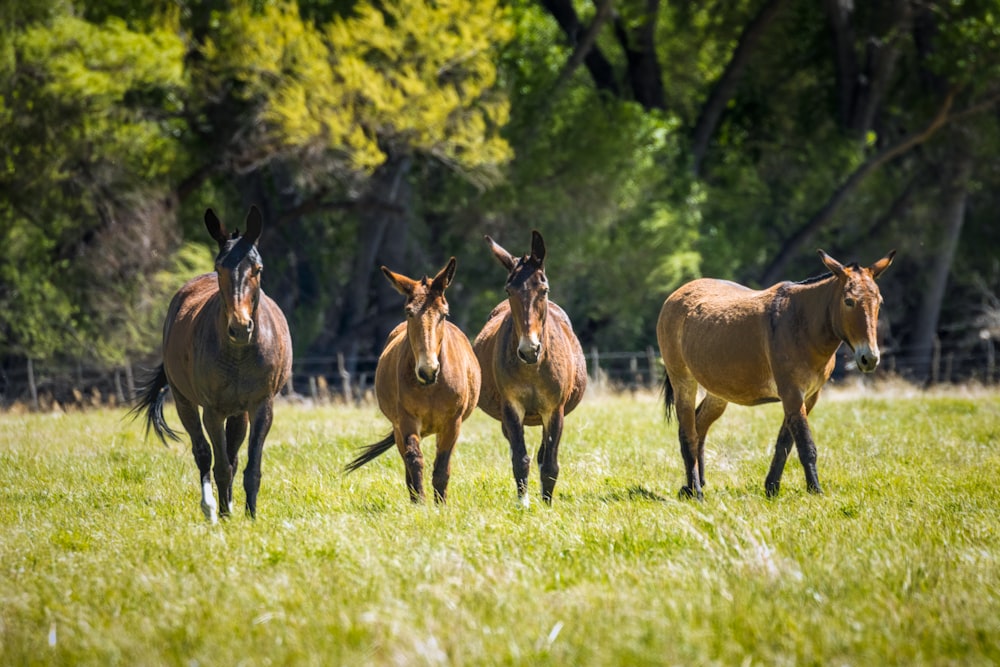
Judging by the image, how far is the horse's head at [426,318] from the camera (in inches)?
341

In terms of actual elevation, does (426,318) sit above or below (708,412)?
above

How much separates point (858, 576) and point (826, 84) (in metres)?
34.4

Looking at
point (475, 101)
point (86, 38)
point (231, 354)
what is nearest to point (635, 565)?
point (231, 354)

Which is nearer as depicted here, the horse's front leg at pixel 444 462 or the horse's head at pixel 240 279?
the horse's head at pixel 240 279

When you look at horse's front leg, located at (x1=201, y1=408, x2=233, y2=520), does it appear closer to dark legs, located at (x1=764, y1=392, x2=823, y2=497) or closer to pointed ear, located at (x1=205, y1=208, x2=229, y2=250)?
pointed ear, located at (x1=205, y1=208, x2=229, y2=250)

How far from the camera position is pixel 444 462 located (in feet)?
30.7

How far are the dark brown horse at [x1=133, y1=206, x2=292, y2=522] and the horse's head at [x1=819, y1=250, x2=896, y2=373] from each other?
450 centimetres

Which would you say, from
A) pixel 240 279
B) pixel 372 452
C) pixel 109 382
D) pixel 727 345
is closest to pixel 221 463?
pixel 240 279

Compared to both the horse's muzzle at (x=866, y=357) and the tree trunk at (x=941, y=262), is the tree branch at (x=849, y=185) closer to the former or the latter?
the tree trunk at (x=941, y=262)

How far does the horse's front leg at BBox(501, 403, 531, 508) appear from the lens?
9.38 m

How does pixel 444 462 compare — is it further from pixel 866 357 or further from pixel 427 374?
pixel 866 357

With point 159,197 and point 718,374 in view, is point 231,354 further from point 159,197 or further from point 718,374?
point 159,197

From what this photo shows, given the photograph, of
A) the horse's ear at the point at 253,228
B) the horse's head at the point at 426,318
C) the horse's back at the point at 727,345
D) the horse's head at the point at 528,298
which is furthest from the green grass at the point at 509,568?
the horse's ear at the point at 253,228

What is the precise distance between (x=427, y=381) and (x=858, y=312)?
358 cm
